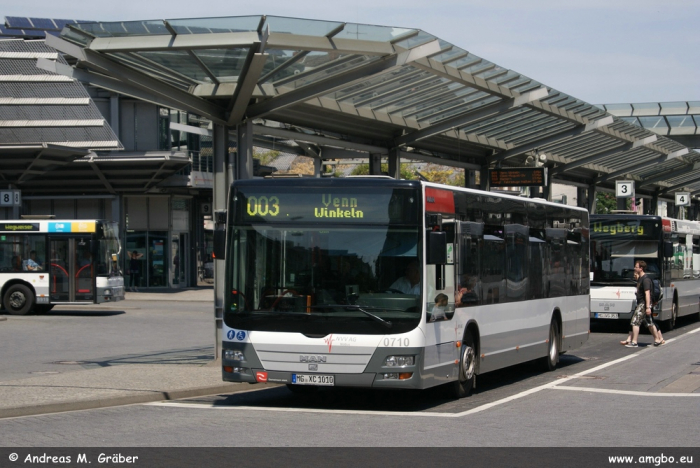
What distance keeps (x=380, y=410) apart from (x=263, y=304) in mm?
1914

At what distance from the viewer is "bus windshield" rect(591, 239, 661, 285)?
24516 mm

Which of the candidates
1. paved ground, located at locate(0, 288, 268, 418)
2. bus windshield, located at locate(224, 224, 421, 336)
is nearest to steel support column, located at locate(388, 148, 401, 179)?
paved ground, located at locate(0, 288, 268, 418)

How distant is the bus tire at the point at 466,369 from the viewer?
12.4m

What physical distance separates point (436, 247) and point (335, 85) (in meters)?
5.52

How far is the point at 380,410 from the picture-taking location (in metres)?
11.7

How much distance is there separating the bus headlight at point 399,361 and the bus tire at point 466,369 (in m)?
1.61

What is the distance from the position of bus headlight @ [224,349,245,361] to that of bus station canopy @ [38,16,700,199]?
15.2 ft

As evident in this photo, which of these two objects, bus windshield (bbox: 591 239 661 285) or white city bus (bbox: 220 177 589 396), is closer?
white city bus (bbox: 220 177 589 396)

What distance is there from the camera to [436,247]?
431 inches

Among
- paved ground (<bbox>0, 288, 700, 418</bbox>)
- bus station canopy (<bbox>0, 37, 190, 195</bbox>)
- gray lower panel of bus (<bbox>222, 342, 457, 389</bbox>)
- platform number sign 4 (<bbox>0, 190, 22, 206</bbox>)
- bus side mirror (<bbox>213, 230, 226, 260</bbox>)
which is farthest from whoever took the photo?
bus station canopy (<bbox>0, 37, 190, 195</bbox>)

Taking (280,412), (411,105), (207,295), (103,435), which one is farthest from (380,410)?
(207,295)

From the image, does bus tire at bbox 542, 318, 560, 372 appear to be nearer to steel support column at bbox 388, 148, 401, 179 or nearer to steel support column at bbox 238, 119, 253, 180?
steel support column at bbox 238, 119, 253, 180

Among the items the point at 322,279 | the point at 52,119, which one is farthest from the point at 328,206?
the point at 52,119
